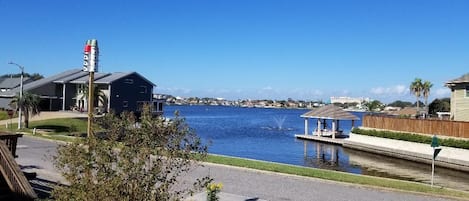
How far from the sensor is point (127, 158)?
6.15 meters

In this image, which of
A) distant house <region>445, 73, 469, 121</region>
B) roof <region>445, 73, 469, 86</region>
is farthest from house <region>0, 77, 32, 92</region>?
distant house <region>445, 73, 469, 121</region>

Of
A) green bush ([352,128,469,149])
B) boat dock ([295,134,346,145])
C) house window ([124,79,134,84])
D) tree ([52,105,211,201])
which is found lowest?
boat dock ([295,134,346,145])

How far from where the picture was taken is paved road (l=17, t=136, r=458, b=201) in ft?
44.9

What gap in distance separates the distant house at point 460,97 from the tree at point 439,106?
44.6 metres

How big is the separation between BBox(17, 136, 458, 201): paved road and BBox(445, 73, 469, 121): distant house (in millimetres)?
30819

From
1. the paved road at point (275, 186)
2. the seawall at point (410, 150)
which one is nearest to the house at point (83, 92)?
the seawall at point (410, 150)

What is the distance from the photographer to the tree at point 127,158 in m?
6.12

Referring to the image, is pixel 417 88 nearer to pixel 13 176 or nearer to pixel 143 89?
pixel 143 89

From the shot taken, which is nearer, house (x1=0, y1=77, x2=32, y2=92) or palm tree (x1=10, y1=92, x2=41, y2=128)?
Answer: palm tree (x1=10, y1=92, x2=41, y2=128)

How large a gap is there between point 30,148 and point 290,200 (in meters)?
16.1

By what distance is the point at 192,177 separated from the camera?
16.0 metres

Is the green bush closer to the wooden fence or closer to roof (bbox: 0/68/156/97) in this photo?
the wooden fence

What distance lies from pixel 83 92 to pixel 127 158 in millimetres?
65978

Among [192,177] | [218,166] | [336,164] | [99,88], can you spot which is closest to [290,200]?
[192,177]
